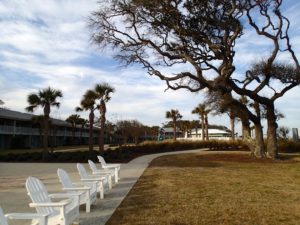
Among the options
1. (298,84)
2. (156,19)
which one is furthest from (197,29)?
(298,84)

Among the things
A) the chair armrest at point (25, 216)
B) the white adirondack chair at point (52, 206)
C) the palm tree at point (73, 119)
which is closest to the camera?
the chair armrest at point (25, 216)

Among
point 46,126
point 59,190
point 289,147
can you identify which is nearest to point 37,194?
point 59,190

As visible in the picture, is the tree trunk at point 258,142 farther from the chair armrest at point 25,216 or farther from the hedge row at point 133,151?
the chair armrest at point 25,216

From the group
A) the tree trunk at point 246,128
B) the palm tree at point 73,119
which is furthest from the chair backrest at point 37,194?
the palm tree at point 73,119

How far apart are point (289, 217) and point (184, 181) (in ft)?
18.9

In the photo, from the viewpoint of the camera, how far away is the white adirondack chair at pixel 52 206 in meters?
6.14

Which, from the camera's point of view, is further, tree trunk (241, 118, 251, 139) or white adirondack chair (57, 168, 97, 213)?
tree trunk (241, 118, 251, 139)

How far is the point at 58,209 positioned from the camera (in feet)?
22.1

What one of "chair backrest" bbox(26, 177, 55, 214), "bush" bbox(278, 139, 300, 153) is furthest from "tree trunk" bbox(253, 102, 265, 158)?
"chair backrest" bbox(26, 177, 55, 214)

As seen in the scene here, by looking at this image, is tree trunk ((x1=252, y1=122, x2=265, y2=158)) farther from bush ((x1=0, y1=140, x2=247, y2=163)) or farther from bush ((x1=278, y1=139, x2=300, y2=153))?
bush ((x1=278, y1=139, x2=300, y2=153))

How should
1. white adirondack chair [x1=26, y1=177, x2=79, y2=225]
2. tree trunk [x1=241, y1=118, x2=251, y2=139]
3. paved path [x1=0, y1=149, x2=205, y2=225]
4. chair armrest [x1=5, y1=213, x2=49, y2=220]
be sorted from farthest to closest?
tree trunk [x1=241, y1=118, x2=251, y2=139], paved path [x1=0, y1=149, x2=205, y2=225], white adirondack chair [x1=26, y1=177, x2=79, y2=225], chair armrest [x1=5, y1=213, x2=49, y2=220]

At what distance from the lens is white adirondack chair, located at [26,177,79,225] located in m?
6.14

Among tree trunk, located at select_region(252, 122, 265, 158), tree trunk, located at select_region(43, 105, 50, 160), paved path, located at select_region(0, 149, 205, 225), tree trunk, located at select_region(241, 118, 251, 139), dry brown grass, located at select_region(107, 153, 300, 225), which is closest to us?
dry brown grass, located at select_region(107, 153, 300, 225)

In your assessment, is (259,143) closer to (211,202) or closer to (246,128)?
(246,128)
